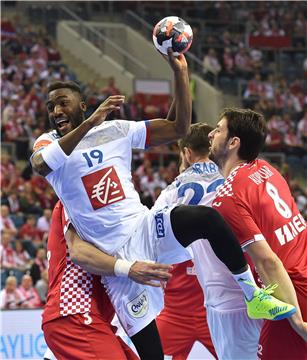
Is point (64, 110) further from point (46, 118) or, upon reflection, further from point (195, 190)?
point (46, 118)

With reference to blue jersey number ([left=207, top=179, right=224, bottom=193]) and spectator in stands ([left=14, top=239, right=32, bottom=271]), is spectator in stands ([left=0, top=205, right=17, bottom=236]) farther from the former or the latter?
blue jersey number ([left=207, top=179, right=224, bottom=193])

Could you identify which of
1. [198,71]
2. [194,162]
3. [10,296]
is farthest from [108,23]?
[194,162]

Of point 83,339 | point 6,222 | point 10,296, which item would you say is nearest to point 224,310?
point 83,339

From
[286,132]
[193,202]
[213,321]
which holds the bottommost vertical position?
[286,132]

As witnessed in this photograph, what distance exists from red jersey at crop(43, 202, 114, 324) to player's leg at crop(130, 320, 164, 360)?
0.26m

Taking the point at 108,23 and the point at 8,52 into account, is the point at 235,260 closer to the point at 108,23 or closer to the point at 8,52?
the point at 8,52

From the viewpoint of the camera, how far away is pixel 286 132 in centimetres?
2080

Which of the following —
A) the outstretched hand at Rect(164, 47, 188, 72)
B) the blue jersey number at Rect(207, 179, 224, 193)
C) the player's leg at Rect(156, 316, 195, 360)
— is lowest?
the player's leg at Rect(156, 316, 195, 360)

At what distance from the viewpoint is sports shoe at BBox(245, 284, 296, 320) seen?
15.6 ft

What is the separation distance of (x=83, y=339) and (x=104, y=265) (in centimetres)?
49

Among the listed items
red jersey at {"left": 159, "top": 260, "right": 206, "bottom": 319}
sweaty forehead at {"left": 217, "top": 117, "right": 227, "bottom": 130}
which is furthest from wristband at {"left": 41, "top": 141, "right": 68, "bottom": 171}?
red jersey at {"left": 159, "top": 260, "right": 206, "bottom": 319}

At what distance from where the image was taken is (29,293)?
39.1 ft

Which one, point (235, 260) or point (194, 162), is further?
point (194, 162)

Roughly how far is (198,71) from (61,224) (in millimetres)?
18135
